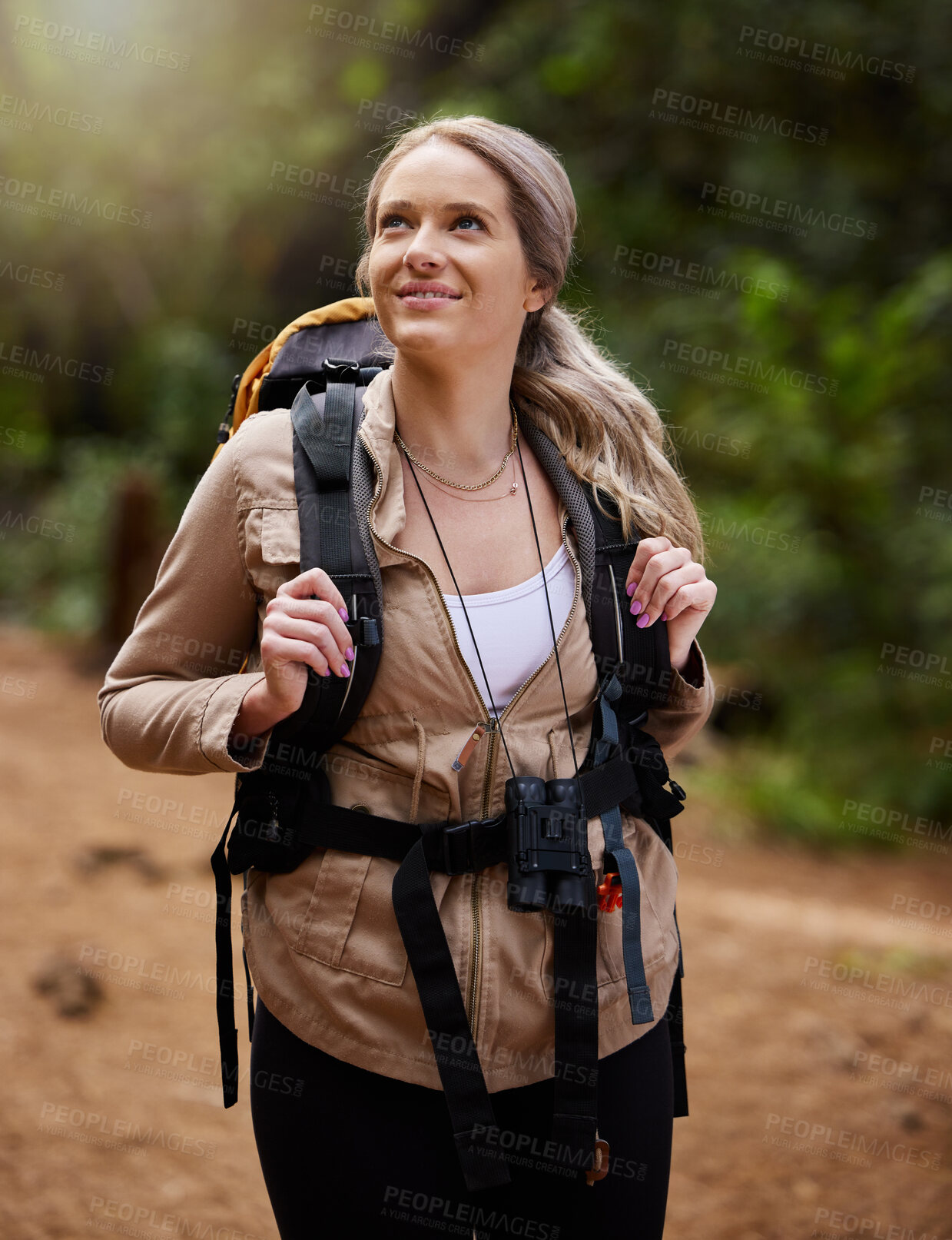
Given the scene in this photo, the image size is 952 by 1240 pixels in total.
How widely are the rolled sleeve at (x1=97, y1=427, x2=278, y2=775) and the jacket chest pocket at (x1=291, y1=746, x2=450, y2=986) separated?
0.62 ft

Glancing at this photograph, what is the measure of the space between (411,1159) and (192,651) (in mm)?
843

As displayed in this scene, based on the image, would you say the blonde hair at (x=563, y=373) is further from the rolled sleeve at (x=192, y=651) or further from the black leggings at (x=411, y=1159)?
the black leggings at (x=411, y=1159)

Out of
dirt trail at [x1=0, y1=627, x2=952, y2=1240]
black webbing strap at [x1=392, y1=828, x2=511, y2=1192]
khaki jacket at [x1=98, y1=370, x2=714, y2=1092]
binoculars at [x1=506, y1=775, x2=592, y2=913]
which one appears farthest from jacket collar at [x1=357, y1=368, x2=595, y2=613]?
dirt trail at [x1=0, y1=627, x2=952, y2=1240]

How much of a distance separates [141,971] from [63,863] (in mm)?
1088

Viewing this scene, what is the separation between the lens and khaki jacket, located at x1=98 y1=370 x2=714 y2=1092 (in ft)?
5.32

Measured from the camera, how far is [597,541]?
182 centimetres

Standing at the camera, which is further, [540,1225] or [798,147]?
[798,147]

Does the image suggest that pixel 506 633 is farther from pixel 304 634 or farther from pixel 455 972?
pixel 455 972

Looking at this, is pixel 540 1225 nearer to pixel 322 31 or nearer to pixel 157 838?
pixel 157 838

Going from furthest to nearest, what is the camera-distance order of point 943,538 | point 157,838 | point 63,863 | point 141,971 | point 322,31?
1. point 322,31
2. point 943,538
3. point 157,838
4. point 63,863
5. point 141,971

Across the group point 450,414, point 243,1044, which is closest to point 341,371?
point 450,414

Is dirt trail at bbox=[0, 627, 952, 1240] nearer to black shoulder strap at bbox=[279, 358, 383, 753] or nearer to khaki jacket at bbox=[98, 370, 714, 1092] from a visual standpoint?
khaki jacket at bbox=[98, 370, 714, 1092]

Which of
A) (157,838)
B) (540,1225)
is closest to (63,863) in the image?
(157,838)

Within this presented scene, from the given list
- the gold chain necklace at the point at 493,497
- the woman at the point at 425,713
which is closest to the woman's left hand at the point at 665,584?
the woman at the point at 425,713
